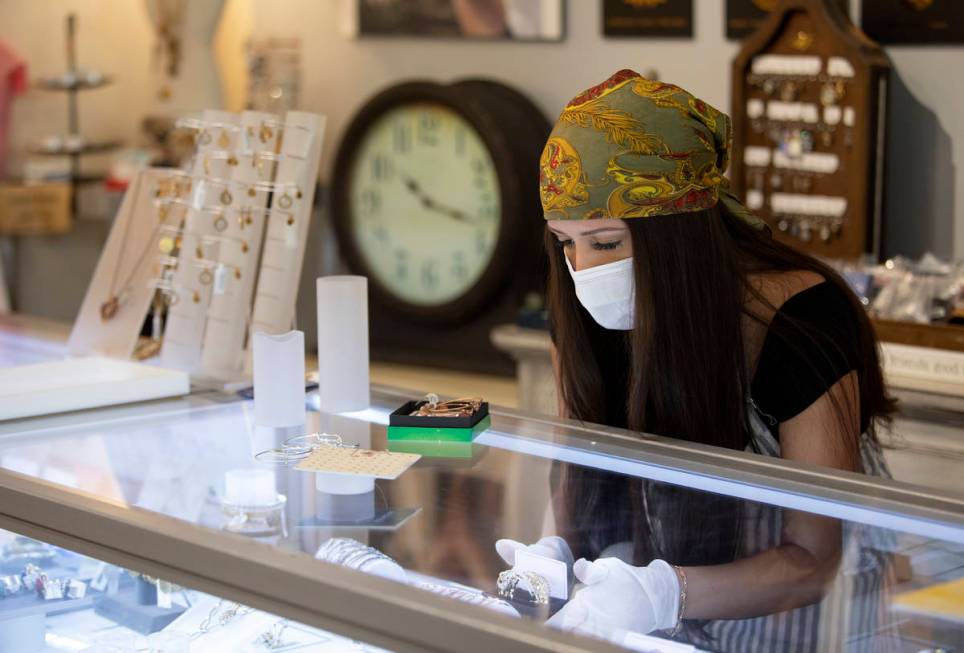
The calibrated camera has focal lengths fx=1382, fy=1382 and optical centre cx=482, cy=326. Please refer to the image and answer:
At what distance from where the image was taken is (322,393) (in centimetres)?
216

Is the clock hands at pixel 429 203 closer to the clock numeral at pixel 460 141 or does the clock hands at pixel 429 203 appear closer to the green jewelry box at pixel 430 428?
the clock numeral at pixel 460 141

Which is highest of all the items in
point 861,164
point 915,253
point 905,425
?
point 861,164

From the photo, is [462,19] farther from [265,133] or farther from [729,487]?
[729,487]

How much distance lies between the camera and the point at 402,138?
18.9 feet

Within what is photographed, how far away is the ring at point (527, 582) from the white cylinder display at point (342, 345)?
68 cm

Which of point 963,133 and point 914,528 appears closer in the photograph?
point 914,528

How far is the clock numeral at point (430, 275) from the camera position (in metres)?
5.79

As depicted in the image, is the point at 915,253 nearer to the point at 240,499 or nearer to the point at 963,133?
the point at 963,133

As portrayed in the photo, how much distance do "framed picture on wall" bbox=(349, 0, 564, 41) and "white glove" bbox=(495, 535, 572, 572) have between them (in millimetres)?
4132

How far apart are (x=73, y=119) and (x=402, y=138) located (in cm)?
183

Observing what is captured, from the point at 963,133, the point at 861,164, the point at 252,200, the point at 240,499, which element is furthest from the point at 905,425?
the point at 240,499

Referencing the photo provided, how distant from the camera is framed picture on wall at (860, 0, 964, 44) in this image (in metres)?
4.30

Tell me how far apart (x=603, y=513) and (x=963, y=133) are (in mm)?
3148

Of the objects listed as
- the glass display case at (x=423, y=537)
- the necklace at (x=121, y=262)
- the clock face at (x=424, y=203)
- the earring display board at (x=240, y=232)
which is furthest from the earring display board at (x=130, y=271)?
the clock face at (x=424, y=203)
